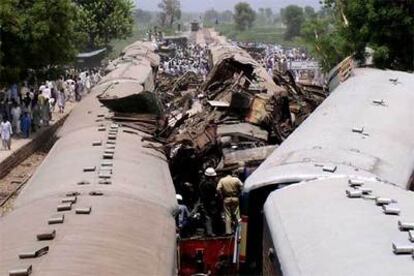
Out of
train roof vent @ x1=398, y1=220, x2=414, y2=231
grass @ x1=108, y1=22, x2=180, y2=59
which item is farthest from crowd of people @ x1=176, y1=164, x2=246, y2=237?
grass @ x1=108, y1=22, x2=180, y2=59

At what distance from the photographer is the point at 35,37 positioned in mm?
20375

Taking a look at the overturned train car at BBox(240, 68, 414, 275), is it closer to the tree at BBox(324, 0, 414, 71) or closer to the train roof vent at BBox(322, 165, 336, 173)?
the train roof vent at BBox(322, 165, 336, 173)

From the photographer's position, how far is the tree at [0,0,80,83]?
19.7 m

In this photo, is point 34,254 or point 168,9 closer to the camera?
point 34,254

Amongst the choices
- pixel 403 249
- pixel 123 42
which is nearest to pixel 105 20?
pixel 403 249

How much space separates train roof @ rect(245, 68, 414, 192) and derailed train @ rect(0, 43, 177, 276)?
112 cm

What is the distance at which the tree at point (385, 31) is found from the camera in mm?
19438

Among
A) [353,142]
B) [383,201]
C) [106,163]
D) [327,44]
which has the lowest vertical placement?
[327,44]

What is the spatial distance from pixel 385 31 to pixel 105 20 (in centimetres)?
2464

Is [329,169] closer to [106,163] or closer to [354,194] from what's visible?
[354,194]

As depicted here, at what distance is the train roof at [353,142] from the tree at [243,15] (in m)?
117

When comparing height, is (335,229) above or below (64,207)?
above

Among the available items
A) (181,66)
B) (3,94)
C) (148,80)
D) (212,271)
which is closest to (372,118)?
(212,271)

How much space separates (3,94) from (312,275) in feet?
65.4
